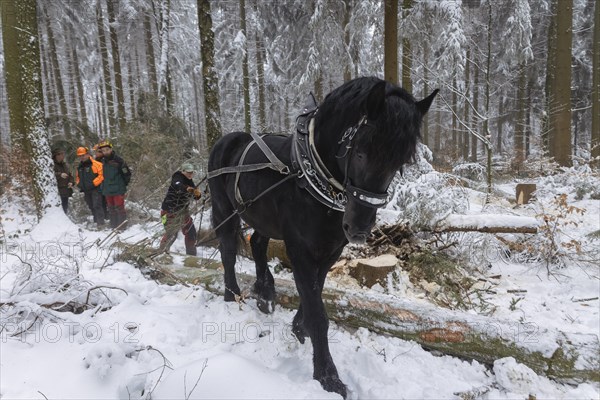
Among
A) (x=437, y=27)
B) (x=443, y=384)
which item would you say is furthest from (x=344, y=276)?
(x=437, y=27)

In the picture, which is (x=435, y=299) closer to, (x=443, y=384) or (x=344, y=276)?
(x=344, y=276)

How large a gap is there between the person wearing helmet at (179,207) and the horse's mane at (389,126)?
320 cm

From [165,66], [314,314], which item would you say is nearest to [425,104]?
[314,314]

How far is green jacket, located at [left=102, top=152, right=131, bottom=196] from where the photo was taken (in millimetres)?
7691

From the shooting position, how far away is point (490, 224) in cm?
489

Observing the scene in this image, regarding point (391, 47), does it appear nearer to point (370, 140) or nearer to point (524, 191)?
point (524, 191)

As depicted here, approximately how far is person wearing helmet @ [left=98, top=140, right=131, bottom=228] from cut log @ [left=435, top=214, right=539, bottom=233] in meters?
6.79

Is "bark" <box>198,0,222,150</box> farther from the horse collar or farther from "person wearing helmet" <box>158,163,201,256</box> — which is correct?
the horse collar

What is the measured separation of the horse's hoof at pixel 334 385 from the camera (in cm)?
221

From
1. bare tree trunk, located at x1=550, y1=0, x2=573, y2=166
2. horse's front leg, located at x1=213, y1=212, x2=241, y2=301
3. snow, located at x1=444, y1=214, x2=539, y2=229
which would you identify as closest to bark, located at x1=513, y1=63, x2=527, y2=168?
bare tree trunk, located at x1=550, y1=0, x2=573, y2=166

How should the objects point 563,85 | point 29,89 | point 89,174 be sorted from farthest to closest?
point 563,85 < point 89,174 < point 29,89

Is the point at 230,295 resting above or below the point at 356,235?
below

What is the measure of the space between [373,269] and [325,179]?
8.76 feet

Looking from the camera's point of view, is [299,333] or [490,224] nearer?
[299,333]
